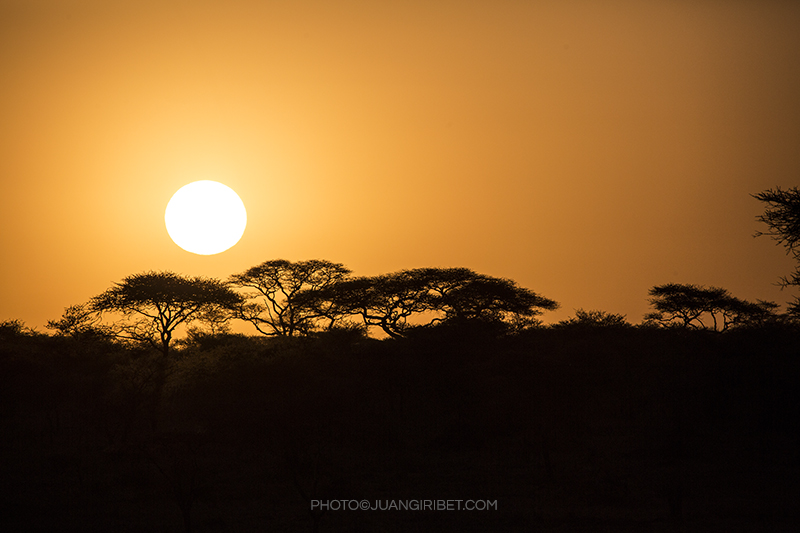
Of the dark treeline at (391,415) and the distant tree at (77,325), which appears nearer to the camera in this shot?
the dark treeline at (391,415)

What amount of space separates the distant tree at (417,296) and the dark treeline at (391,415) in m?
0.12

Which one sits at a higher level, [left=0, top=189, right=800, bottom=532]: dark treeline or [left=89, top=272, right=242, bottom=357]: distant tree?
[left=89, top=272, right=242, bottom=357]: distant tree

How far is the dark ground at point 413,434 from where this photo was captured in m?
14.0

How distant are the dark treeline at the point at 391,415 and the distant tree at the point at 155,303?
0.33 ft

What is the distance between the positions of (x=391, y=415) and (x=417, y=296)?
12615 mm

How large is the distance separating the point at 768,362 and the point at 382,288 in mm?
19555

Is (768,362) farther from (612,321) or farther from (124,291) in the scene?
(124,291)

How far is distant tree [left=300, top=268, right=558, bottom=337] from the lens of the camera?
120ft

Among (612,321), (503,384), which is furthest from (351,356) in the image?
(612,321)

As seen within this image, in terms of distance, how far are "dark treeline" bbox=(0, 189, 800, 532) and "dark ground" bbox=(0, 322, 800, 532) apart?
3.2 inches

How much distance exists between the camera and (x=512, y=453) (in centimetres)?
2005

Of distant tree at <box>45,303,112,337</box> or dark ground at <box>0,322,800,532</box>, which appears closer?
dark ground at <box>0,322,800,532</box>

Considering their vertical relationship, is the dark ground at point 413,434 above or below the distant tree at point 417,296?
below

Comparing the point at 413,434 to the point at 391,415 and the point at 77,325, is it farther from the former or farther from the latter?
the point at 77,325
